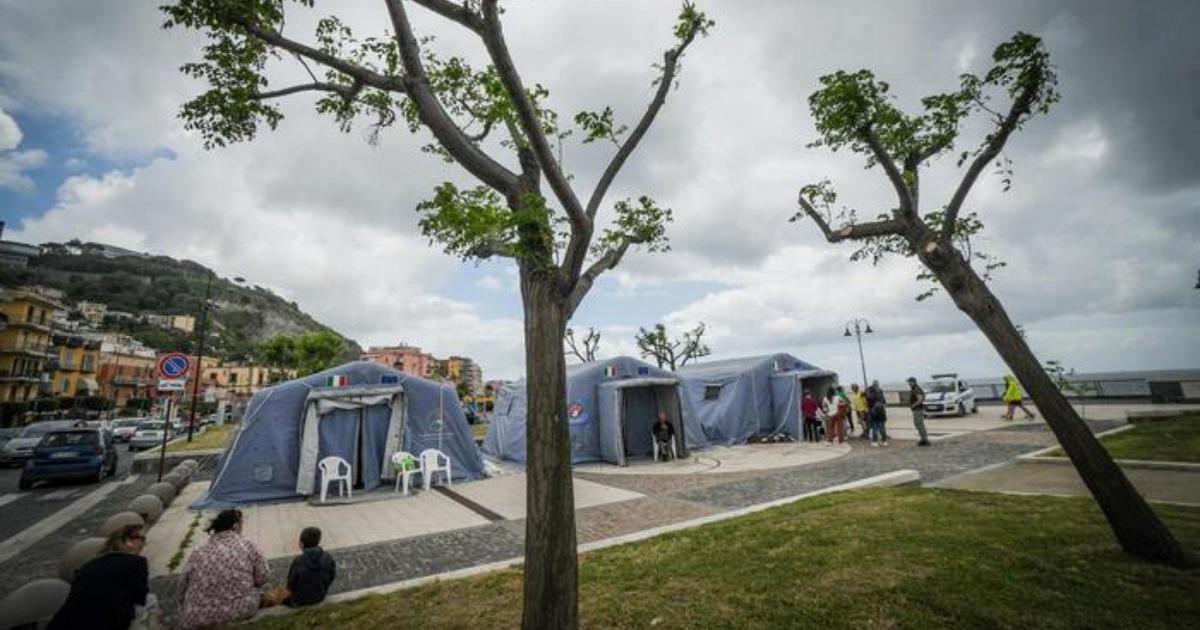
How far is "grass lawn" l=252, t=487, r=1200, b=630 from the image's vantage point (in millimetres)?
3918

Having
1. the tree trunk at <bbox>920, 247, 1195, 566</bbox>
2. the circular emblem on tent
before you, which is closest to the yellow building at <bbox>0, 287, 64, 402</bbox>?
the circular emblem on tent

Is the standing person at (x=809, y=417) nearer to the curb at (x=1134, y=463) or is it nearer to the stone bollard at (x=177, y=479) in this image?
the curb at (x=1134, y=463)

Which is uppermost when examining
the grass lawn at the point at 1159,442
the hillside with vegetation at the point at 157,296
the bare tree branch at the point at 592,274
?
the hillside with vegetation at the point at 157,296

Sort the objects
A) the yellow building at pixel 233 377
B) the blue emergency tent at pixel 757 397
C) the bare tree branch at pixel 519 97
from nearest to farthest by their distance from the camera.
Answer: the bare tree branch at pixel 519 97 → the blue emergency tent at pixel 757 397 → the yellow building at pixel 233 377

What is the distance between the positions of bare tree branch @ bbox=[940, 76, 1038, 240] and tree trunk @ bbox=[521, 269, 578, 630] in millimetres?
5335

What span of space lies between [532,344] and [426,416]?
10.6 meters

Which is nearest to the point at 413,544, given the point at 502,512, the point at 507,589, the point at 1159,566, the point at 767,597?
the point at 502,512

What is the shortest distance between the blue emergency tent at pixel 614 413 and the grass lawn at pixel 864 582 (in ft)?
28.9

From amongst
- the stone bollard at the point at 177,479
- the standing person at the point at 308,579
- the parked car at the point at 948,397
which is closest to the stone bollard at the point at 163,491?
the stone bollard at the point at 177,479

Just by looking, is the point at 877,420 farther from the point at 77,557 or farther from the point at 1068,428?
the point at 77,557

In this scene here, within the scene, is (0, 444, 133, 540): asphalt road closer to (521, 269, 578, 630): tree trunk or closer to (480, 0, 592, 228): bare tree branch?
(521, 269, 578, 630): tree trunk

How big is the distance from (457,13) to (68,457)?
18.9m

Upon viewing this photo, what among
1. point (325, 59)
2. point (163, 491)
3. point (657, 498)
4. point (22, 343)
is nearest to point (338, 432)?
point (163, 491)

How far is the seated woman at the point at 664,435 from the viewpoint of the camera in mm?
15273
